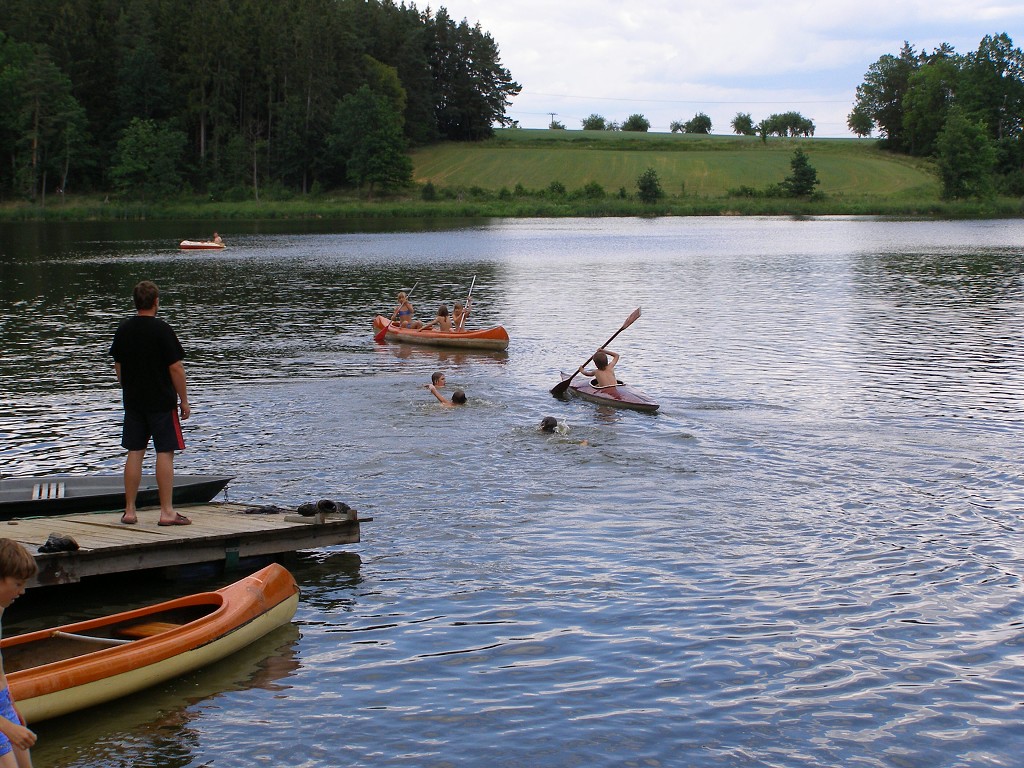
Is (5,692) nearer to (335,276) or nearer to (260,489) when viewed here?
(260,489)

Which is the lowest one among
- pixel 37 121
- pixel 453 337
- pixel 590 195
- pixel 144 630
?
pixel 144 630

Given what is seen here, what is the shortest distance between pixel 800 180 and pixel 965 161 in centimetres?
1552

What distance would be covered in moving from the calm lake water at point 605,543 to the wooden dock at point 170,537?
22.9 inches

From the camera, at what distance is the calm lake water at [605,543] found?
7855mm

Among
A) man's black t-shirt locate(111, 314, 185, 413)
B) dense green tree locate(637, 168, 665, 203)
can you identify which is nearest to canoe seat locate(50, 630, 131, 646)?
man's black t-shirt locate(111, 314, 185, 413)

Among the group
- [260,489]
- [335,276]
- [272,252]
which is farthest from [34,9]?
[260,489]

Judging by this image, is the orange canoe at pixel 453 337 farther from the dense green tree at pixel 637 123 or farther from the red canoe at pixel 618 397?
the dense green tree at pixel 637 123

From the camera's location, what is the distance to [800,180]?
98.7m

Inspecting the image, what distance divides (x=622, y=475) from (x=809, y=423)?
14.6ft

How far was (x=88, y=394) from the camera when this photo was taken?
2044cm

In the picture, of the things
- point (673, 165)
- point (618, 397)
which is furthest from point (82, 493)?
point (673, 165)

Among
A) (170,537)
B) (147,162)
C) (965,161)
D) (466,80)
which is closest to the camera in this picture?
(170,537)

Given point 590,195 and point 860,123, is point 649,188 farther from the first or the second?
point 860,123

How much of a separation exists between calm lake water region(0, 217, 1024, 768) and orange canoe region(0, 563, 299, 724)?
227 mm
